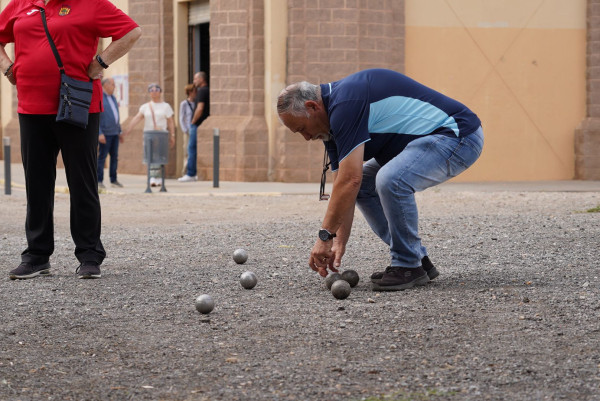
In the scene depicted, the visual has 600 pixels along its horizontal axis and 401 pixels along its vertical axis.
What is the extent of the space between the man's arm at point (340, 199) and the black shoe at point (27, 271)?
222cm

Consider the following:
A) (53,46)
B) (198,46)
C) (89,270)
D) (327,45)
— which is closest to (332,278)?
(89,270)

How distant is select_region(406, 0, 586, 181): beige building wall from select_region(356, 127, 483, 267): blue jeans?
13.0m

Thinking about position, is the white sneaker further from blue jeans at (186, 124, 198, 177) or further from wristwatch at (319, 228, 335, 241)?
wristwatch at (319, 228, 335, 241)

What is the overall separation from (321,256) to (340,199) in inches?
12.7

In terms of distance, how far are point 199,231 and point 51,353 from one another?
547 centimetres

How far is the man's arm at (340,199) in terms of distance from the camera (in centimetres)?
588

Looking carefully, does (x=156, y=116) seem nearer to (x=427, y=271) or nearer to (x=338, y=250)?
(x=427, y=271)

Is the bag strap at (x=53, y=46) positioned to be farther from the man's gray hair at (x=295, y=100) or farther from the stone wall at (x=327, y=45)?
the stone wall at (x=327, y=45)

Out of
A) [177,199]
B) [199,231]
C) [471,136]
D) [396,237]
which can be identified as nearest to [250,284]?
[396,237]

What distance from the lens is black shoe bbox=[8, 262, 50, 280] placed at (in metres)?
7.23

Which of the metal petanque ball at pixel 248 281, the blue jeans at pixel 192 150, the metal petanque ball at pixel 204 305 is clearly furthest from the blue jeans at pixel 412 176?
the blue jeans at pixel 192 150

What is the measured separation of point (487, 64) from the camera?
19.5m

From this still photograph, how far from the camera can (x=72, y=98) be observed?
6863 mm

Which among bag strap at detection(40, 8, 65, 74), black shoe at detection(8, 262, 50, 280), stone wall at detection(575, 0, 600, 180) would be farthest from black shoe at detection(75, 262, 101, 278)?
stone wall at detection(575, 0, 600, 180)
